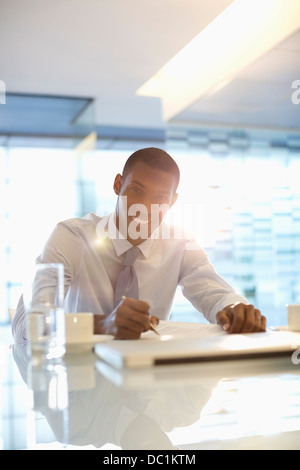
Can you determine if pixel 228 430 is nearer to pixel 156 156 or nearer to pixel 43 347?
pixel 43 347

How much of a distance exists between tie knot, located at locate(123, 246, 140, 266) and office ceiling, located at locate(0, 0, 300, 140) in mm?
2386

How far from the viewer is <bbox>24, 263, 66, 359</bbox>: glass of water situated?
110 cm

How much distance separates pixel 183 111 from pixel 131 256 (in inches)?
136

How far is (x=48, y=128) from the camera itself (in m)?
5.97

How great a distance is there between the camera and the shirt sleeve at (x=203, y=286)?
1810 mm

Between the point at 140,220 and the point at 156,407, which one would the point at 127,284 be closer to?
the point at 140,220

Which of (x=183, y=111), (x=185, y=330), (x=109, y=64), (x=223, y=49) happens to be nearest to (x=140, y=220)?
(x=185, y=330)

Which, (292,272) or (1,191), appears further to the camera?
(1,191)

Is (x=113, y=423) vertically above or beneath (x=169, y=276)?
beneath

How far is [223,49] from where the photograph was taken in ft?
14.7

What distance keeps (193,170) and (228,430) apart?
15.7ft

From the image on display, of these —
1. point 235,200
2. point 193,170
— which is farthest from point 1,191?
point 235,200

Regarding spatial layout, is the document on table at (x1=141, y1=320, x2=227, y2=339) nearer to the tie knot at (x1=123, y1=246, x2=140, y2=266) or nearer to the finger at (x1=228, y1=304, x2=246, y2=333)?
the finger at (x1=228, y1=304, x2=246, y2=333)

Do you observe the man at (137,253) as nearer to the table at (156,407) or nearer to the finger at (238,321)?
the finger at (238,321)
